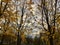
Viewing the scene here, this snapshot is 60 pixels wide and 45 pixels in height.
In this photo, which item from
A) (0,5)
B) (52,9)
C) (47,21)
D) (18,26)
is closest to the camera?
(0,5)

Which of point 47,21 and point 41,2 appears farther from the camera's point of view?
point 41,2

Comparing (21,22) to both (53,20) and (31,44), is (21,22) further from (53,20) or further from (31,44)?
(31,44)

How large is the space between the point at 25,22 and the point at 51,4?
8.77m

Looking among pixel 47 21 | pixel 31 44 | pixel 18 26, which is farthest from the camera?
pixel 31 44

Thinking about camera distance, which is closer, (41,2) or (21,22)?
(41,2)

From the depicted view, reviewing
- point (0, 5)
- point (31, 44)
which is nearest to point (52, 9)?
point (0, 5)

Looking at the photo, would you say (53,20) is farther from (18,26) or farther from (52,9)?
(18,26)

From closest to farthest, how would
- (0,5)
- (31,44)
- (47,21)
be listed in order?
1. (0,5)
2. (47,21)
3. (31,44)

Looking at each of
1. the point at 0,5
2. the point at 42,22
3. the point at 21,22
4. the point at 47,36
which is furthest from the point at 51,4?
the point at 21,22

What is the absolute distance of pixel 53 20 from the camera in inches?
571

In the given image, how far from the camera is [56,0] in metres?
14.9

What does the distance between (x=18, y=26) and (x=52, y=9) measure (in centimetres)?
877

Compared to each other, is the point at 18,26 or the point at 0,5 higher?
the point at 0,5

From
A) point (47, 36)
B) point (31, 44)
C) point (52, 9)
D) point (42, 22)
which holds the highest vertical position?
point (52, 9)
